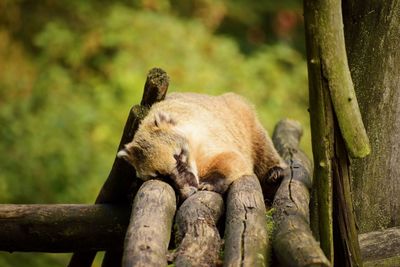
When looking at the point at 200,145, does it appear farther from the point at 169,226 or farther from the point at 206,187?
the point at 169,226

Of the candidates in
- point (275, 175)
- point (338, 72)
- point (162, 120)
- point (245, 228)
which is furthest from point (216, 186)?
point (338, 72)

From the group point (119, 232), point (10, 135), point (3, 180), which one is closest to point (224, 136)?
point (119, 232)

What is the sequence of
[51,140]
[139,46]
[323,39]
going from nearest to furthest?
1. [323,39]
2. [51,140]
3. [139,46]

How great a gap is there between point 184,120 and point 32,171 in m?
3.89

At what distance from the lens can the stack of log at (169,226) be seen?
3.38 m

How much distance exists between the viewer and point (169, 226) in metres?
3.79

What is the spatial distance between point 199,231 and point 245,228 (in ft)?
0.76

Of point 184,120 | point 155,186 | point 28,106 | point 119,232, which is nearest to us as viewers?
point 155,186

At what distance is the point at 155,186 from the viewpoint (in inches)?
167

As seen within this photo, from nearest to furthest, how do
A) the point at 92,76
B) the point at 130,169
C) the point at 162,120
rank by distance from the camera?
the point at 130,169, the point at 162,120, the point at 92,76

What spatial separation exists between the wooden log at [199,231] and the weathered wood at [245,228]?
3.0 inches

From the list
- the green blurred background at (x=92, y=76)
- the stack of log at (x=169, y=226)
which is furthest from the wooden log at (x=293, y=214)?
the green blurred background at (x=92, y=76)

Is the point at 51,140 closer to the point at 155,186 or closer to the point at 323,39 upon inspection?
the point at 155,186

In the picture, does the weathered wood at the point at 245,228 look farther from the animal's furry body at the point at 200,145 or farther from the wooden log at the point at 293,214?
the animal's furry body at the point at 200,145
